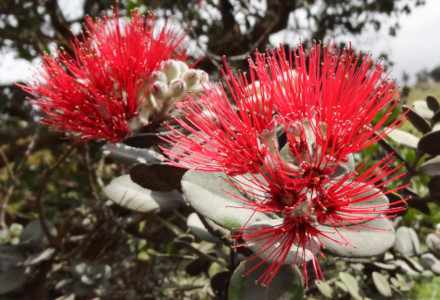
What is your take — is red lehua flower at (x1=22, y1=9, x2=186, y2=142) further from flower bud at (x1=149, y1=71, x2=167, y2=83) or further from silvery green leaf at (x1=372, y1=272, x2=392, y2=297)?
silvery green leaf at (x1=372, y1=272, x2=392, y2=297)

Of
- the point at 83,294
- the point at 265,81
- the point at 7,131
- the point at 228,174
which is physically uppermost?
the point at 265,81

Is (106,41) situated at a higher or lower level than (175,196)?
higher

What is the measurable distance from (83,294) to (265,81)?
1.13 m

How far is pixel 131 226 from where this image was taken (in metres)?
1.43

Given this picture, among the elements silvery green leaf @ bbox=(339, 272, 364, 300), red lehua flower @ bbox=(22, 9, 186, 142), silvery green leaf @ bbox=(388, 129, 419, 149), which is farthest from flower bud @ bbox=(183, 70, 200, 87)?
silvery green leaf @ bbox=(339, 272, 364, 300)

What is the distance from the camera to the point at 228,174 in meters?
0.67

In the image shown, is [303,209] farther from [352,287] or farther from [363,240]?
[352,287]

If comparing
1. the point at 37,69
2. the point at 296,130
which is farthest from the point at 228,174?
the point at 37,69

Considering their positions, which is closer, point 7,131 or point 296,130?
point 296,130

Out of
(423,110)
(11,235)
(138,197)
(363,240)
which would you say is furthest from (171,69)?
(11,235)

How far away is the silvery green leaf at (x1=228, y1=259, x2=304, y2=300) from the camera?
65cm

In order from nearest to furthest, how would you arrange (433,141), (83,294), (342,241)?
(342,241)
(433,141)
(83,294)

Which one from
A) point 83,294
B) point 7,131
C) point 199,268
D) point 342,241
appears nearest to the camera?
point 342,241

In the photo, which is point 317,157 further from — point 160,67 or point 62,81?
point 62,81
